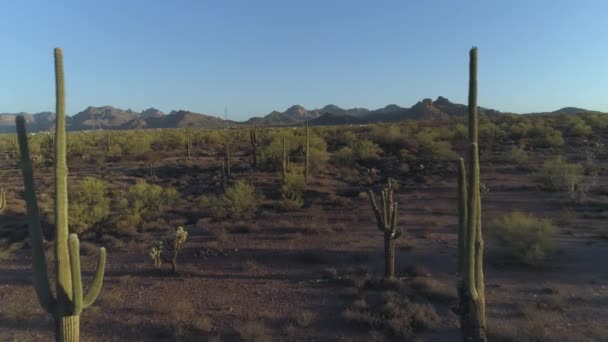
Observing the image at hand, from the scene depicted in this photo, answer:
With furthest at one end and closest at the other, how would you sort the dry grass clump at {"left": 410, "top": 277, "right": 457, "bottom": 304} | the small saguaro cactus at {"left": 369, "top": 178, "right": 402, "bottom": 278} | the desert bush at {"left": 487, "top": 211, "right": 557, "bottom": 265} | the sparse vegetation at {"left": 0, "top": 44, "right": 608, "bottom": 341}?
the desert bush at {"left": 487, "top": 211, "right": 557, "bottom": 265}
the small saguaro cactus at {"left": 369, "top": 178, "right": 402, "bottom": 278}
the dry grass clump at {"left": 410, "top": 277, "right": 457, "bottom": 304}
the sparse vegetation at {"left": 0, "top": 44, "right": 608, "bottom": 341}

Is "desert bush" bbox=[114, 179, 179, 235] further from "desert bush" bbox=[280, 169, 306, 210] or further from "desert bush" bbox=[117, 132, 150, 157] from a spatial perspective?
"desert bush" bbox=[117, 132, 150, 157]

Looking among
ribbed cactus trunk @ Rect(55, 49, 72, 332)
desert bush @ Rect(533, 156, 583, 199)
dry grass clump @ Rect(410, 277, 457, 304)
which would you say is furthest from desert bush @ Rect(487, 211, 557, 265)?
ribbed cactus trunk @ Rect(55, 49, 72, 332)

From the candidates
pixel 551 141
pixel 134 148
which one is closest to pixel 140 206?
pixel 134 148

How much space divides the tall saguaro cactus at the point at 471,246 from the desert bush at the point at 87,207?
44.3 ft

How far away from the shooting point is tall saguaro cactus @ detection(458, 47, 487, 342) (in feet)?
20.6

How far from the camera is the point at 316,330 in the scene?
783 cm

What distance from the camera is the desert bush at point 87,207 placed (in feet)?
49.7

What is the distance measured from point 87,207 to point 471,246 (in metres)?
15.3

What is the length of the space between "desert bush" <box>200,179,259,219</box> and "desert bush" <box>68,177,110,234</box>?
4.16m

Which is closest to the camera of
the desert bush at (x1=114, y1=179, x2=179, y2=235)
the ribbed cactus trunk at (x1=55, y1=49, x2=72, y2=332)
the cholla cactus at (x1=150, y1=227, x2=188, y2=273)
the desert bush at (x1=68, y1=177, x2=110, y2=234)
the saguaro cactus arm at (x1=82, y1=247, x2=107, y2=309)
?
the ribbed cactus trunk at (x1=55, y1=49, x2=72, y2=332)

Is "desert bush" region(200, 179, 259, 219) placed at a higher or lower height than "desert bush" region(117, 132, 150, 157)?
lower

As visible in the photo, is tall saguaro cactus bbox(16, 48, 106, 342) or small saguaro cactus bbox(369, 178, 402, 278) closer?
tall saguaro cactus bbox(16, 48, 106, 342)

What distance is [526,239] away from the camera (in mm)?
11312

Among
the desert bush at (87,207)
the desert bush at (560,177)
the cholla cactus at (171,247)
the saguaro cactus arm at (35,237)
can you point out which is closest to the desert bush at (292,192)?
the cholla cactus at (171,247)
